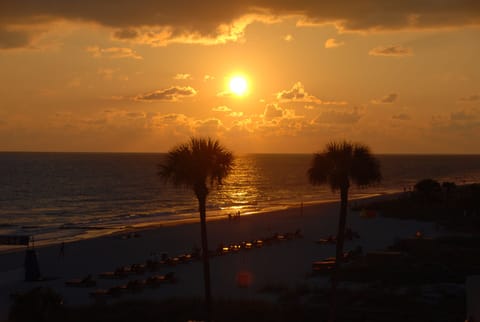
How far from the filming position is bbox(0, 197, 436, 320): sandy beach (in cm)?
2695

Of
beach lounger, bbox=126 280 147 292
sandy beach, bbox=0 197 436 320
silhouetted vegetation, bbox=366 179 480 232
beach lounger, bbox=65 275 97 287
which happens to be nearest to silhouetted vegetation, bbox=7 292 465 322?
sandy beach, bbox=0 197 436 320

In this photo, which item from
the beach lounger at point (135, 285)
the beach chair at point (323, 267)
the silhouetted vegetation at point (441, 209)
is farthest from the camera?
the silhouetted vegetation at point (441, 209)

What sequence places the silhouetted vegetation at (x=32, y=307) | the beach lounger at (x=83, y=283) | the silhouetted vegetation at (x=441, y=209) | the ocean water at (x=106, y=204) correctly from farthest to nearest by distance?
the ocean water at (x=106, y=204), the silhouetted vegetation at (x=441, y=209), the beach lounger at (x=83, y=283), the silhouetted vegetation at (x=32, y=307)

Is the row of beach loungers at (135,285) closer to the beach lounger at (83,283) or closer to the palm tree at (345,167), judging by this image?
the beach lounger at (83,283)

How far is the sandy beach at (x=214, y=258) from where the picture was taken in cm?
2695

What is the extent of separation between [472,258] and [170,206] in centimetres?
5937

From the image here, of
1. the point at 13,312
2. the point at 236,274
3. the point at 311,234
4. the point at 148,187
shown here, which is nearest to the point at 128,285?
the point at 236,274

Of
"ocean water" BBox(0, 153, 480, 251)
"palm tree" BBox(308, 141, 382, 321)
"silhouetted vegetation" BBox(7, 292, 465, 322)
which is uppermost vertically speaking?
"palm tree" BBox(308, 141, 382, 321)

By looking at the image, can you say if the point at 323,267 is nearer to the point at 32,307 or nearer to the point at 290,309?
the point at 290,309

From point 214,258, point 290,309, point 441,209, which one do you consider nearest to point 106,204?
point 441,209

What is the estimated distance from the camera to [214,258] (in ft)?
113

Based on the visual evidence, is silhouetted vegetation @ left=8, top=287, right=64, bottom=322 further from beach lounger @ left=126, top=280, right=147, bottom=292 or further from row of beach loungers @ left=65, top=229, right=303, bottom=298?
beach lounger @ left=126, top=280, right=147, bottom=292

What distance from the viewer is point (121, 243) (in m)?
44.4

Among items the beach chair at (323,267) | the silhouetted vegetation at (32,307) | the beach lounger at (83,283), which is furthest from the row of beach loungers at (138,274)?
the silhouetted vegetation at (32,307)
